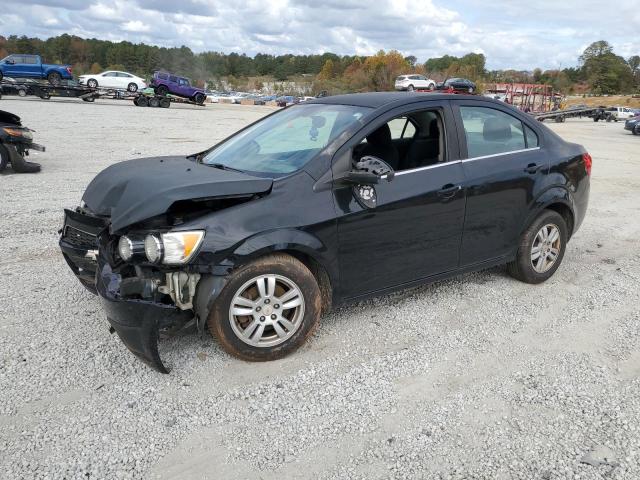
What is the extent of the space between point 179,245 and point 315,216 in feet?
2.92

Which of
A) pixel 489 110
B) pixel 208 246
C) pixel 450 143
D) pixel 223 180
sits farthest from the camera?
pixel 489 110

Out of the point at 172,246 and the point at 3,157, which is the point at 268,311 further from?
the point at 3,157

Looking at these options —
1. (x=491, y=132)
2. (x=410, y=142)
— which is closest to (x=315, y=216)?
(x=410, y=142)

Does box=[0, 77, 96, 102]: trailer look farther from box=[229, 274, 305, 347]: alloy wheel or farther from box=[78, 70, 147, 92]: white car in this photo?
box=[229, 274, 305, 347]: alloy wheel

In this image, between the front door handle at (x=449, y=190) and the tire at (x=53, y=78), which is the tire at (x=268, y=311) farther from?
the tire at (x=53, y=78)

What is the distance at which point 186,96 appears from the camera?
3738 cm

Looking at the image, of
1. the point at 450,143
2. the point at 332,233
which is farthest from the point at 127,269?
the point at 450,143

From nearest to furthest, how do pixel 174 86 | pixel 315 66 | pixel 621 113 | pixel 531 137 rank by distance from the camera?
pixel 531 137, pixel 174 86, pixel 621 113, pixel 315 66

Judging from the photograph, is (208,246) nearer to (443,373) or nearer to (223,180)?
(223,180)

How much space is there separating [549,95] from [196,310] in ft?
150

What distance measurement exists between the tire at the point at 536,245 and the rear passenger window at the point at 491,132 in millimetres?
689

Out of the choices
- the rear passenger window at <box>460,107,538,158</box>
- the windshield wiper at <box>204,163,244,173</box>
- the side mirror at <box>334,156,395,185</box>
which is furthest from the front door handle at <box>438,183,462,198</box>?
the windshield wiper at <box>204,163,244,173</box>

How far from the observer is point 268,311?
3.41 meters

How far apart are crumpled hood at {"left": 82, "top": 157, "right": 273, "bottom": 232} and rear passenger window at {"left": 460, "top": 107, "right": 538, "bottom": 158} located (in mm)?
1846
